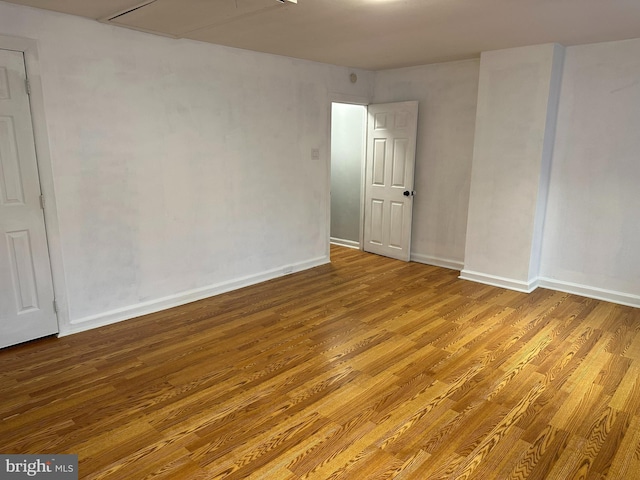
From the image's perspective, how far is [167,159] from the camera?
160 inches

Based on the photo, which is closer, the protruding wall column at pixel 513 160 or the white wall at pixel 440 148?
the protruding wall column at pixel 513 160

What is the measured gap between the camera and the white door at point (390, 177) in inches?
225

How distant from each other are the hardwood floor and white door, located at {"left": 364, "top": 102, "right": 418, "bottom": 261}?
1.81 meters

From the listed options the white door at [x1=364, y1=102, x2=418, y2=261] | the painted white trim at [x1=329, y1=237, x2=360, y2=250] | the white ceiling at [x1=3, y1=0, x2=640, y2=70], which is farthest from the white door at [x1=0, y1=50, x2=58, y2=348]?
the painted white trim at [x1=329, y1=237, x2=360, y2=250]

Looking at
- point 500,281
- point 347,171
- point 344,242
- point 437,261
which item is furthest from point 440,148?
point 344,242

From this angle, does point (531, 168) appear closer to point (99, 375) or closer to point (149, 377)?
point (149, 377)

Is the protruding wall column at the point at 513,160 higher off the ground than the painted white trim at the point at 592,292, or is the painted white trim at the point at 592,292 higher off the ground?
the protruding wall column at the point at 513,160

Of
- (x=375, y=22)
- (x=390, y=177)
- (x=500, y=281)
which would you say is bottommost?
(x=500, y=281)

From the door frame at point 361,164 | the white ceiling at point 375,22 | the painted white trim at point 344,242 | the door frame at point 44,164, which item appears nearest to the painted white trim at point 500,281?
the door frame at point 361,164

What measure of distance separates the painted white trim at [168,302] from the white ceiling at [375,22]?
7.93 ft

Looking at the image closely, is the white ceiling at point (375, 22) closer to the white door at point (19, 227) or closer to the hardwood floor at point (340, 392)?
the white door at point (19, 227)

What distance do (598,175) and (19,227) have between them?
523cm

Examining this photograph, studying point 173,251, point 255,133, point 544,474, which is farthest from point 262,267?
point 544,474

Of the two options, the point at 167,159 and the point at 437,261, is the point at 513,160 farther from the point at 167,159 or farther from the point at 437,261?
the point at 167,159
